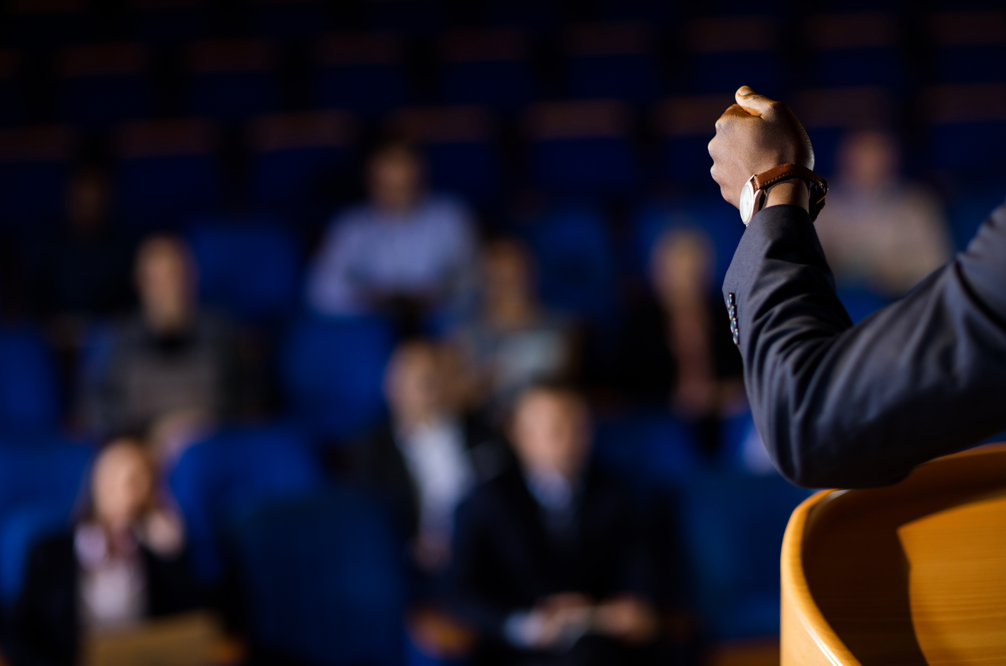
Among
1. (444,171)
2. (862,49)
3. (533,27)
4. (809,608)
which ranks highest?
(533,27)

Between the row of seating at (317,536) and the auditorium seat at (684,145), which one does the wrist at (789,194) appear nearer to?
the row of seating at (317,536)

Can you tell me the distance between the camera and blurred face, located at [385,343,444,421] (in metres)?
1.19

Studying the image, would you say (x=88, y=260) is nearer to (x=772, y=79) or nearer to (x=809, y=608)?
(x=772, y=79)

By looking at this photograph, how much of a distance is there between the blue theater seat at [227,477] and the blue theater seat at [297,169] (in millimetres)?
673

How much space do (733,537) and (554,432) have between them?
21cm

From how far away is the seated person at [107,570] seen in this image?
91cm

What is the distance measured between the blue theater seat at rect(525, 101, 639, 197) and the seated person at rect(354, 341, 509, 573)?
650 mm

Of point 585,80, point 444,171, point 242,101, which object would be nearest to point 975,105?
point 585,80

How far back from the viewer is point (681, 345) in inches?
54.7

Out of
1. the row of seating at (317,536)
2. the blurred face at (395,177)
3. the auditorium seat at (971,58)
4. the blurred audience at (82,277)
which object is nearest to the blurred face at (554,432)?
the row of seating at (317,536)

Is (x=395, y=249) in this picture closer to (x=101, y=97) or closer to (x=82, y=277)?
(x=82, y=277)

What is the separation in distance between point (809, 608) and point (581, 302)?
1379 millimetres

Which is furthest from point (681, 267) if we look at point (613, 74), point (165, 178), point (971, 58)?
point (971, 58)

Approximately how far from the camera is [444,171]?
5.74ft
